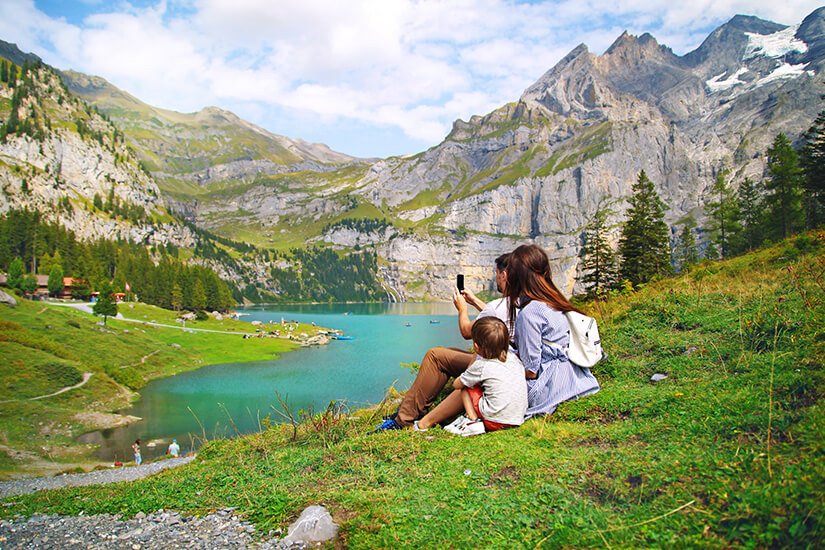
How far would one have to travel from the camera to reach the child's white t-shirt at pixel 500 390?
5.65 m

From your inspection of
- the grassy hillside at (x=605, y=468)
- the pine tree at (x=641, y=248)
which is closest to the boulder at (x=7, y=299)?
the grassy hillside at (x=605, y=468)

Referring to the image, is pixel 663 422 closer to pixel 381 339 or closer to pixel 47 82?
pixel 381 339

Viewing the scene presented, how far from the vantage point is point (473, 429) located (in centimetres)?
568

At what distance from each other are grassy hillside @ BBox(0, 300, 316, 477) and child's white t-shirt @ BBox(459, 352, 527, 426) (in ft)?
87.6

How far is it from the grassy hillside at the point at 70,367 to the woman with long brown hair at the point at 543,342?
27.2 meters

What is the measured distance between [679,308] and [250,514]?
32.2 ft

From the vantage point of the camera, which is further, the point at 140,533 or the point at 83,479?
the point at 83,479

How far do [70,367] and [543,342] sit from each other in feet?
146

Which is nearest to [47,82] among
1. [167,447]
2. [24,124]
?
[24,124]

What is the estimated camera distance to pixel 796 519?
2230 mm

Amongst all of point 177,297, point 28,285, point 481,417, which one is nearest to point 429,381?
point 481,417

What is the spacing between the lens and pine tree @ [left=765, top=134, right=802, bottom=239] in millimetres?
42859

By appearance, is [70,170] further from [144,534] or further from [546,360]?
[546,360]

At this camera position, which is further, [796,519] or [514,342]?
[514,342]
